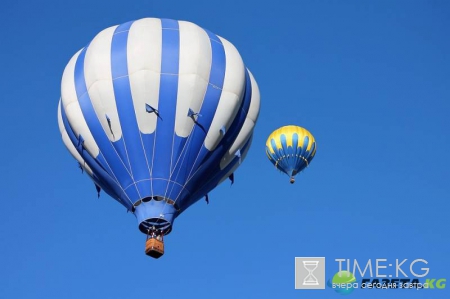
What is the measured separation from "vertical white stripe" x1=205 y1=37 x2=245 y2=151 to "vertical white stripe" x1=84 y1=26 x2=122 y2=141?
6.72 feet

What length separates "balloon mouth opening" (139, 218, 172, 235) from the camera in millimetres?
23531

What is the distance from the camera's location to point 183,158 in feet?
78.1

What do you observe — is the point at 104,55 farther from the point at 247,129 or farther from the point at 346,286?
the point at 346,286

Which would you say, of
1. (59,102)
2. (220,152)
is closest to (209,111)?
(220,152)

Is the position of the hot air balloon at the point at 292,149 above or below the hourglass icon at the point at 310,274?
above

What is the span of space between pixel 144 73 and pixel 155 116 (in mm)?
983

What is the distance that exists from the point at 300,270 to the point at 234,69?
7440mm

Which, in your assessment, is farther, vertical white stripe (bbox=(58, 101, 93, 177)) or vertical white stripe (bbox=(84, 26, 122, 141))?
vertical white stripe (bbox=(58, 101, 93, 177))

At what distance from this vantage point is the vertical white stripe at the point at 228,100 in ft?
79.3

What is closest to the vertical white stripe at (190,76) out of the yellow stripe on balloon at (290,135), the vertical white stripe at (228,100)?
the vertical white stripe at (228,100)

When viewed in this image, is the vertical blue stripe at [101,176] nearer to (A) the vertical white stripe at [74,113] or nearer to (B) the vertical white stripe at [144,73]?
(A) the vertical white stripe at [74,113]
